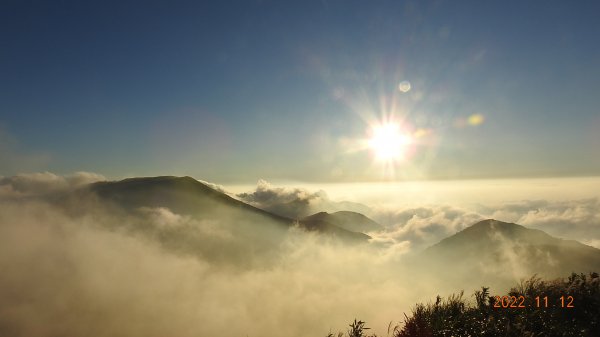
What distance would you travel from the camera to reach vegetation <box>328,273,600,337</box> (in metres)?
10.0

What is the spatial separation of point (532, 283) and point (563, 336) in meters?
5.51

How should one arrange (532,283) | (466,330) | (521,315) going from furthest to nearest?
(532,283) < (521,315) < (466,330)

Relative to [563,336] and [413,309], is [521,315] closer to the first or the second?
[563,336]

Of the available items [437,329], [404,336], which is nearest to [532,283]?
[437,329]

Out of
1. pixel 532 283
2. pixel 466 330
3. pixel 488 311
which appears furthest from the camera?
pixel 532 283

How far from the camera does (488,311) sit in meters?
12.3

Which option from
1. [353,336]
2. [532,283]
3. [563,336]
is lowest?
[353,336]

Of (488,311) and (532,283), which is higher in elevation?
(532,283)

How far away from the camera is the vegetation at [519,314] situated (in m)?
10.0

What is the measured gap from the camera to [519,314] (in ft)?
38.5
